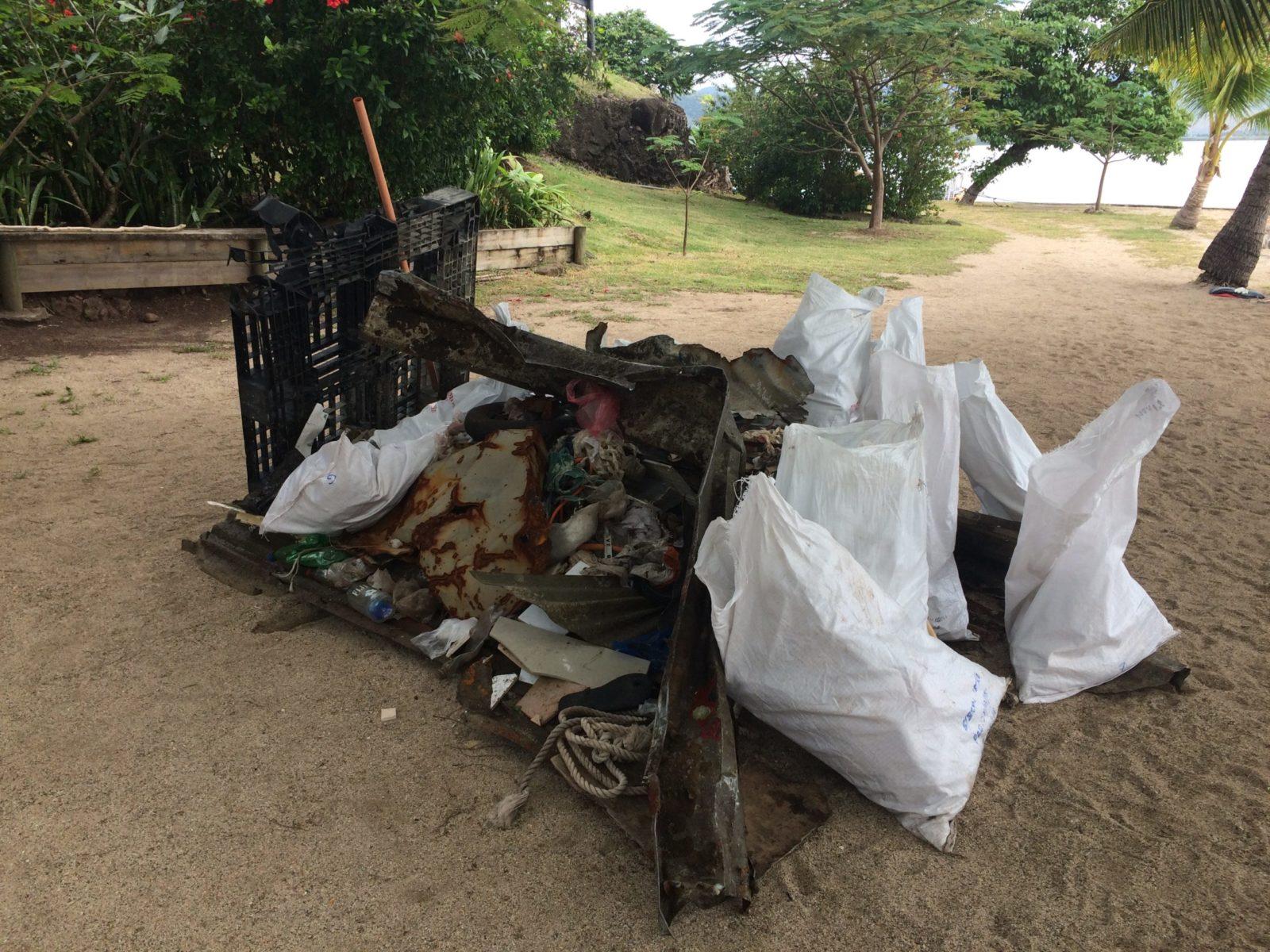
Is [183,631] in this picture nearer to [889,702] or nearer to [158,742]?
[158,742]

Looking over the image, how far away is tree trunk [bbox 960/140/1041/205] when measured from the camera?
2597 centimetres

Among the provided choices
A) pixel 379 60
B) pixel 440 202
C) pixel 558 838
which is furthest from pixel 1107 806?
pixel 379 60

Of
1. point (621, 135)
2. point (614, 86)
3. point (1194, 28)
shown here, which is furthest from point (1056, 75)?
point (1194, 28)

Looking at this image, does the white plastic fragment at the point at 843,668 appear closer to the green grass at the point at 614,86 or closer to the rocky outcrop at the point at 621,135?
the green grass at the point at 614,86

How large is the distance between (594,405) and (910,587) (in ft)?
4.41

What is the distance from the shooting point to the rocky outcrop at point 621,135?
17.7m

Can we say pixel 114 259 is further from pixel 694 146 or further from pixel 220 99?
pixel 694 146

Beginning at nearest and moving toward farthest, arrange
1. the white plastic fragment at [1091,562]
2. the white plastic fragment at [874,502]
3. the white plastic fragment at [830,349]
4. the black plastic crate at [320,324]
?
the white plastic fragment at [874,502] < the white plastic fragment at [1091,562] < the black plastic crate at [320,324] < the white plastic fragment at [830,349]

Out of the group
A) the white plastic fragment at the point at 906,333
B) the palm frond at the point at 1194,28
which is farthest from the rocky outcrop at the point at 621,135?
the white plastic fragment at the point at 906,333

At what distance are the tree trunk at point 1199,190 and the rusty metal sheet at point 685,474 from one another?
2195cm

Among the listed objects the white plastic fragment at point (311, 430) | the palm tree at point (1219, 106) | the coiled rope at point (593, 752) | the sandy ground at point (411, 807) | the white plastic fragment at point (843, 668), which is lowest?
the sandy ground at point (411, 807)

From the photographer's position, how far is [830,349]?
3.61m

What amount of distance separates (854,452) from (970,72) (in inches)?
720

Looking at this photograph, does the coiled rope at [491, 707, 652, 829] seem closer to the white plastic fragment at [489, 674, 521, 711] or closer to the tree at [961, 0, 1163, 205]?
the white plastic fragment at [489, 674, 521, 711]
